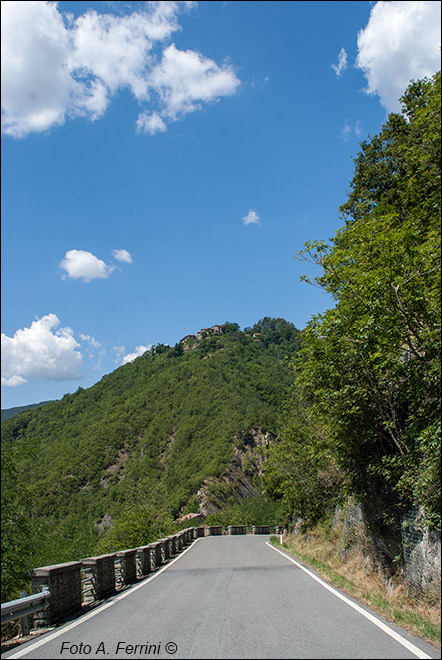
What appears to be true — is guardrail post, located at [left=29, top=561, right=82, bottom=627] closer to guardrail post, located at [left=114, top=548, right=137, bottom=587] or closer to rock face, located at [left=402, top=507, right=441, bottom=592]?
guardrail post, located at [left=114, top=548, right=137, bottom=587]

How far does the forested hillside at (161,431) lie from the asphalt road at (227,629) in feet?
80.8

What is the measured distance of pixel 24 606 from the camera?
6.38 m

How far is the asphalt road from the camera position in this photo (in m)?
5.12

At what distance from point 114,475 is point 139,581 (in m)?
89.0

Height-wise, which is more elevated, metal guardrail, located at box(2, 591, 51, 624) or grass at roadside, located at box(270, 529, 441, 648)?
metal guardrail, located at box(2, 591, 51, 624)

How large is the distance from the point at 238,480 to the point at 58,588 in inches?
3315

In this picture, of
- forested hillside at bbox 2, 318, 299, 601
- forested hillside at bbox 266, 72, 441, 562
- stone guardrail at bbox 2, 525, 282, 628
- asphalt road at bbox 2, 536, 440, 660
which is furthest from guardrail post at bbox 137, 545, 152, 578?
forested hillside at bbox 2, 318, 299, 601

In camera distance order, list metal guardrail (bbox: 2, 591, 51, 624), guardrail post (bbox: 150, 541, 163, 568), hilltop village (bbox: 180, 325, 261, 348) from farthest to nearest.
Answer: hilltop village (bbox: 180, 325, 261, 348) → guardrail post (bbox: 150, 541, 163, 568) → metal guardrail (bbox: 2, 591, 51, 624)

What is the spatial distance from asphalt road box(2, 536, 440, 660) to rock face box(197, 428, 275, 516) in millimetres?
69326

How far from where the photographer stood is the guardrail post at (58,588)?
703 centimetres

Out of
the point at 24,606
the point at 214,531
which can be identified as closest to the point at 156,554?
the point at 24,606

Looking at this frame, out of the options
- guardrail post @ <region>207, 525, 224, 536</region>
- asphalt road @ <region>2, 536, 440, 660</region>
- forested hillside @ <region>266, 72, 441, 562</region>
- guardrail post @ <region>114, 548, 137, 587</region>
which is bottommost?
guardrail post @ <region>207, 525, 224, 536</region>

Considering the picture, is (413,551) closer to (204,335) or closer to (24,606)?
(24,606)

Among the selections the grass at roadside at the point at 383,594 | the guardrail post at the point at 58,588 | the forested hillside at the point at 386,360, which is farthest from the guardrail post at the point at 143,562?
the forested hillside at the point at 386,360
